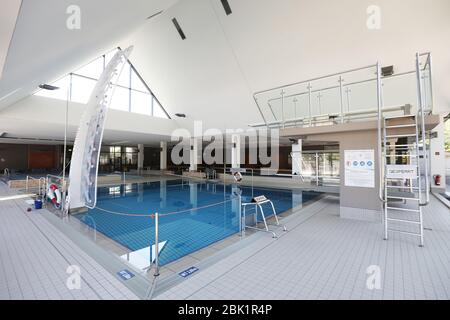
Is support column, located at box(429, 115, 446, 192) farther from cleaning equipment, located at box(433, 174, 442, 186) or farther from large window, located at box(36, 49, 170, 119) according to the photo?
large window, located at box(36, 49, 170, 119)

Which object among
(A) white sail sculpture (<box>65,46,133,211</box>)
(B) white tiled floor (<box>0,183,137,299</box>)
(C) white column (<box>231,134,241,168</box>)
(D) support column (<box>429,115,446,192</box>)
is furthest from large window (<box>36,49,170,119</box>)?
(D) support column (<box>429,115,446,192</box>)

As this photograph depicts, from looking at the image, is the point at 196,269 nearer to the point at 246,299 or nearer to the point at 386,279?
the point at 246,299

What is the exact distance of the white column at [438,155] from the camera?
296 inches

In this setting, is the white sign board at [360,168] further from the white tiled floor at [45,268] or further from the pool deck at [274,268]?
the white tiled floor at [45,268]

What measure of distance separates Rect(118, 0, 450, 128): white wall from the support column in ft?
5.31

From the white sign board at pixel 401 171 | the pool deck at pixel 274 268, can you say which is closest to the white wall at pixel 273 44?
the white sign board at pixel 401 171

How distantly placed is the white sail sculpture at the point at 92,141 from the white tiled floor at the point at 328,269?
10.9ft

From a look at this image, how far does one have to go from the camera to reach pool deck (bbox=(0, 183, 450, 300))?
1.83m

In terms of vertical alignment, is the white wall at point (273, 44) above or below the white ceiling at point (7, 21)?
above

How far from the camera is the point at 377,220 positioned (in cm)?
389

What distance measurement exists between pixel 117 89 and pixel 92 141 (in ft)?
22.7

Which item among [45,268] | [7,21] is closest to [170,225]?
[45,268]

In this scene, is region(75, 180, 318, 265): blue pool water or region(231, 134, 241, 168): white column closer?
region(75, 180, 318, 265): blue pool water

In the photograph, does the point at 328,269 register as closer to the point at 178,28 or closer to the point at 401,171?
the point at 401,171
